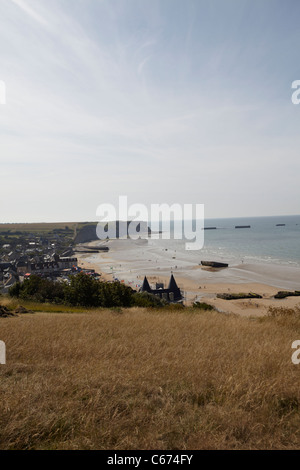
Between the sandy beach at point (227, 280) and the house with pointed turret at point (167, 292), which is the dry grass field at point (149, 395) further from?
the house with pointed turret at point (167, 292)

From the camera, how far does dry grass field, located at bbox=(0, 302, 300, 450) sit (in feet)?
10.5

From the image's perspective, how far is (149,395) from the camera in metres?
4.18

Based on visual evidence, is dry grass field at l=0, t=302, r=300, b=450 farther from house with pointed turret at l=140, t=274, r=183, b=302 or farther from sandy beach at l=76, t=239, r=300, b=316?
house with pointed turret at l=140, t=274, r=183, b=302

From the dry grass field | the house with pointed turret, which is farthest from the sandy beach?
the dry grass field

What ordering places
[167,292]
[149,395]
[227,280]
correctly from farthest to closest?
[227,280] → [167,292] → [149,395]

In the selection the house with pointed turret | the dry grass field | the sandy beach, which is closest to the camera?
the dry grass field

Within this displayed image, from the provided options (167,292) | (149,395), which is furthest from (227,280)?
(149,395)

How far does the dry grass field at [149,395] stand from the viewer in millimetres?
3195

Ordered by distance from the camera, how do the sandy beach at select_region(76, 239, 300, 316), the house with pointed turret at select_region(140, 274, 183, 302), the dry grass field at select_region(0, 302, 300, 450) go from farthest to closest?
1. the house with pointed turret at select_region(140, 274, 183, 302)
2. the sandy beach at select_region(76, 239, 300, 316)
3. the dry grass field at select_region(0, 302, 300, 450)

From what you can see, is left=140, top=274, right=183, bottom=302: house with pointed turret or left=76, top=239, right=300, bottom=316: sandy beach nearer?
left=76, top=239, right=300, bottom=316: sandy beach

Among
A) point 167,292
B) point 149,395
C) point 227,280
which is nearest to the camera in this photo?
point 149,395

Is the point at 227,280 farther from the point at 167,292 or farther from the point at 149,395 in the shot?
the point at 149,395

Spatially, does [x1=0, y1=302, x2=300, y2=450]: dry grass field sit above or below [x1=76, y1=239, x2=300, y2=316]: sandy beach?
above

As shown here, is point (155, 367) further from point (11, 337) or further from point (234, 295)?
point (234, 295)
